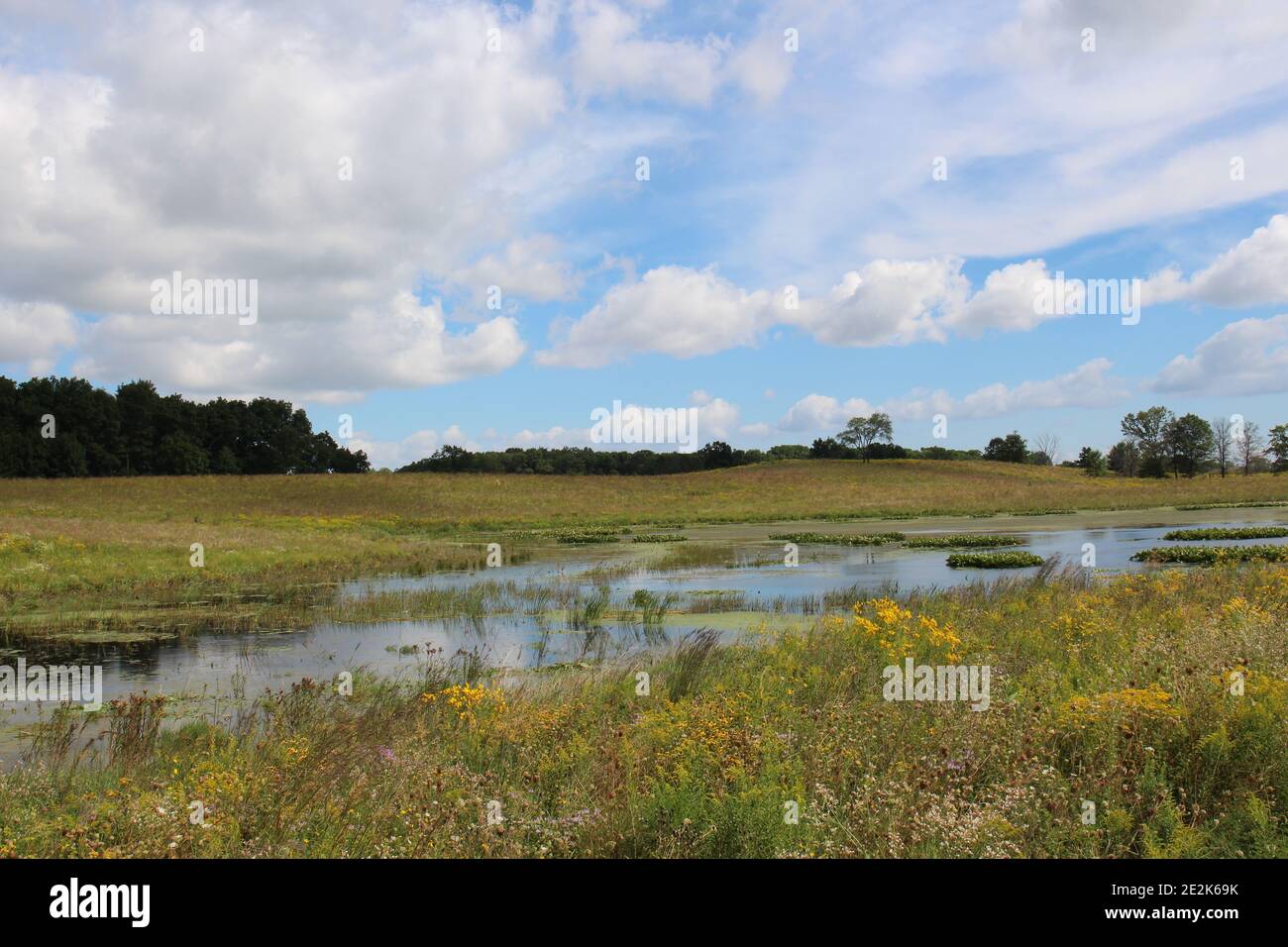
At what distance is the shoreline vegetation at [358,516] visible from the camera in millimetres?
24016

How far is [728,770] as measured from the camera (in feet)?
23.0

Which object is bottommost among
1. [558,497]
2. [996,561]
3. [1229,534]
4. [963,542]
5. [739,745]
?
[739,745]

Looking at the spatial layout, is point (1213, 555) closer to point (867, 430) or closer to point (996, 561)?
point (996, 561)

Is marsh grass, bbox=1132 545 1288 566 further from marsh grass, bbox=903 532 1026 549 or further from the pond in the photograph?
marsh grass, bbox=903 532 1026 549

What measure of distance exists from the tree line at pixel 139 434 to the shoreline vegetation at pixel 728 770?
301 ft

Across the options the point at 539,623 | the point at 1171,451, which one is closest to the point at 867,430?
the point at 1171,451

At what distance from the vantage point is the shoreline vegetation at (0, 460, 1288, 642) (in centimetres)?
2402

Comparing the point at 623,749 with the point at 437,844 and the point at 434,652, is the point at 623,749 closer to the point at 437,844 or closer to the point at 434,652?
the point at 437,844

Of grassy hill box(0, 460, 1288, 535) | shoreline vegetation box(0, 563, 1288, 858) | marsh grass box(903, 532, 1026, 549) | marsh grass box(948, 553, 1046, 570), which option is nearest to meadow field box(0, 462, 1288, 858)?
shoreline vegetation box(0, 563, 1288, 858)

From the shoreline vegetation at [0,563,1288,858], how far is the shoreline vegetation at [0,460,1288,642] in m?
12.1

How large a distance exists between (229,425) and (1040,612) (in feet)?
375

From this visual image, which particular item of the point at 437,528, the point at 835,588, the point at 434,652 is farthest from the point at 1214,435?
the point at 434,652

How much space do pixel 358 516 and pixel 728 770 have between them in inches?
2329

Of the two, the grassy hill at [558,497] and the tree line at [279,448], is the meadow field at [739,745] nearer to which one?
the grassy hill at [558,497]
